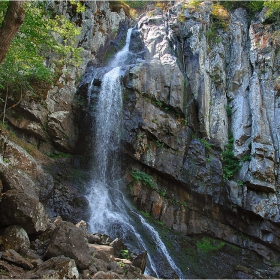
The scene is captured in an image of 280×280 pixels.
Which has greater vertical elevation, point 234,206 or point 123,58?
point 123,58

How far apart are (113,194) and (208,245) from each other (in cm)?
558

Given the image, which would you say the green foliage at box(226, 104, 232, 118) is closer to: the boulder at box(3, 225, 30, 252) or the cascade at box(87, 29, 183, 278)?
the cascade at box(87, 29, 183, 278)

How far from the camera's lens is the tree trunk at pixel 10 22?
411 centimetres

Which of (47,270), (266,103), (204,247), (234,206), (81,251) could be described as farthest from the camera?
Answer: (266,103)

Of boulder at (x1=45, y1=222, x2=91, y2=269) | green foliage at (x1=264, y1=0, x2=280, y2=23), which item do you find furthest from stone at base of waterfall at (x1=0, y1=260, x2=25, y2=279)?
green foliage at (x1=264, y1=0, x2=280, y2=23)

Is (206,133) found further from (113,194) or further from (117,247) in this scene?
(117,247)

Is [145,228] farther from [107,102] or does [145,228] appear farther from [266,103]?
[266,103]

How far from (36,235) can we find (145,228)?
6482mm

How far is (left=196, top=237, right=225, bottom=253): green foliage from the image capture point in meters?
13.4

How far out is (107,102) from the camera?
1559 cm

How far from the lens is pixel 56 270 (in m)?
4.66

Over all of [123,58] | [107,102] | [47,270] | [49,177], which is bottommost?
[47,270]

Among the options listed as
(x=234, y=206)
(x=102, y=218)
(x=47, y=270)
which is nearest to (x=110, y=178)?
(x=102, y=218)

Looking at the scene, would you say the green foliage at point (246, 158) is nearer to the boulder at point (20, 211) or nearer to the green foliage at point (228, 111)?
the green foliage at point (228, 111)
